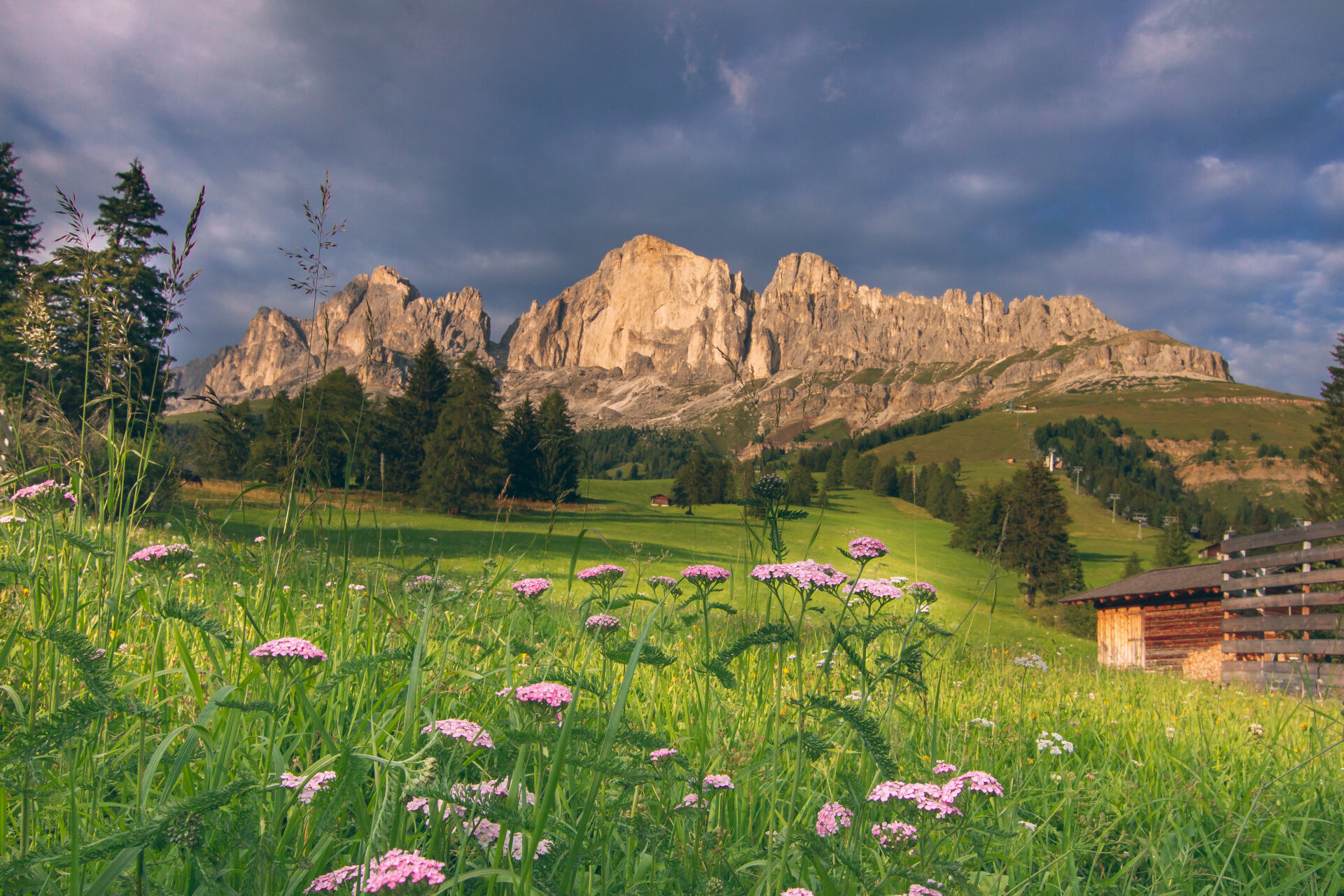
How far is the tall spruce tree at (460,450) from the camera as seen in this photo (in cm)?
3984

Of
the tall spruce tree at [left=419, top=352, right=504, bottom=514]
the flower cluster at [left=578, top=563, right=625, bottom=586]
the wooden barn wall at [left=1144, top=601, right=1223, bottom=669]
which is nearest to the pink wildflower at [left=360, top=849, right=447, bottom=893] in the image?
the flower cluster at [left=578, top=563, right=625, bottom=586]

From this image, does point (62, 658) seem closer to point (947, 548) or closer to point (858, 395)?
point (858, 395)

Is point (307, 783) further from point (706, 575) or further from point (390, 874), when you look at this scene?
point (706, 575)

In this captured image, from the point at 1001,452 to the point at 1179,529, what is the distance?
298 feet

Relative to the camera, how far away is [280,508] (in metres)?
3.12

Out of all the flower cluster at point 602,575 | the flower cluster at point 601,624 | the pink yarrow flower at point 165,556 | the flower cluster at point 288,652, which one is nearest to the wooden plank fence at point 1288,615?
the flower cluster at point 602,575

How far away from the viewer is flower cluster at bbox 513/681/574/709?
4.93ft

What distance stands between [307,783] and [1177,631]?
1191 inches

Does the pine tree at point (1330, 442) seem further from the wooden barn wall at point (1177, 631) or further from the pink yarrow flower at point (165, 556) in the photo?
the pink yarrow flower at point (165, 556)

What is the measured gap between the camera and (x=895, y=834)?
1.62m

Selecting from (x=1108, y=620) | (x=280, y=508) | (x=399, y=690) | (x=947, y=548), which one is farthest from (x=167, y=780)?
(x=947, y=548)

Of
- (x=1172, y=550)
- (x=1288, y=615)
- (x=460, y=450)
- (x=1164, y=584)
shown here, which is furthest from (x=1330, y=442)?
(x=460, y=450)

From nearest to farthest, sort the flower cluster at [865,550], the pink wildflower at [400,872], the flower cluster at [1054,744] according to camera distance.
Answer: the pink wildflower at [400,872] → the flower cluster at [865,550] → the flower cluster at [1054,744]

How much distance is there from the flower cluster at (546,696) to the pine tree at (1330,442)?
57.7 metres
